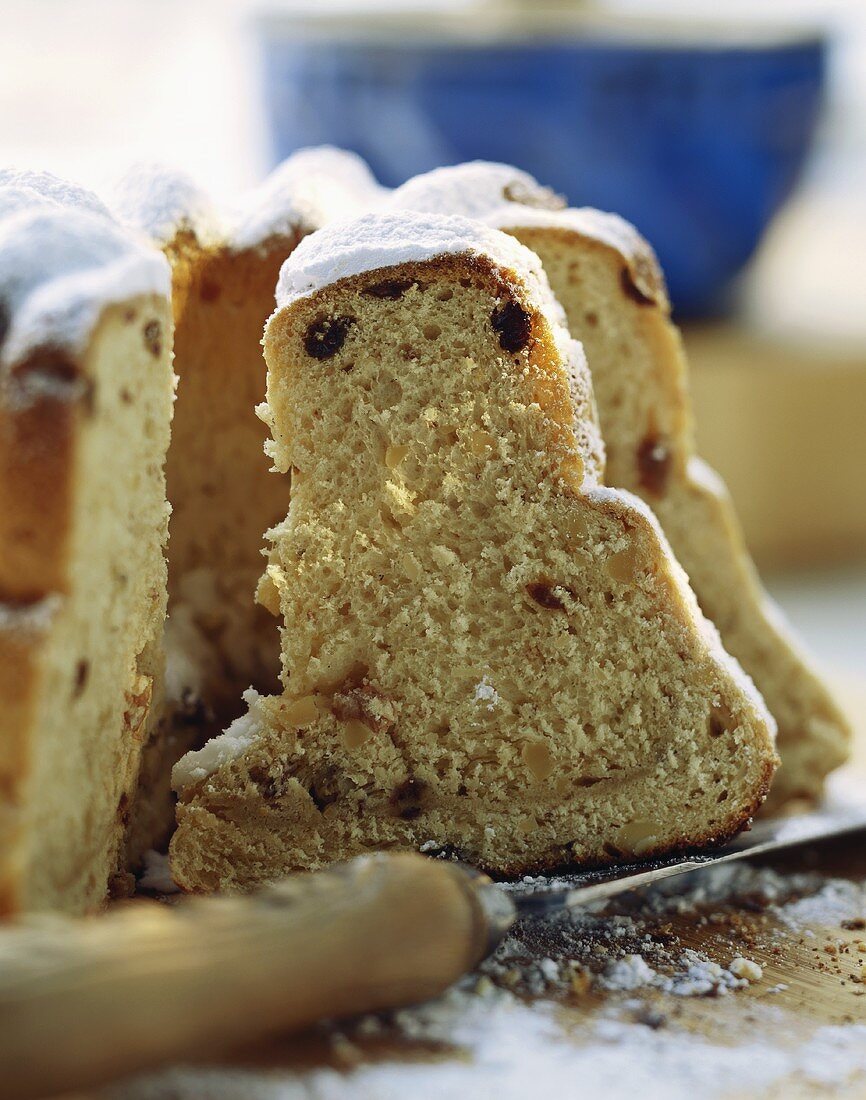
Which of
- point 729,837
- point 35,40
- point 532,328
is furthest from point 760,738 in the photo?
point 35,40

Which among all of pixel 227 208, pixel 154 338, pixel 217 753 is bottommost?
pixel 217 753

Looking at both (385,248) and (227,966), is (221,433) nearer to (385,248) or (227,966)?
(385,248)

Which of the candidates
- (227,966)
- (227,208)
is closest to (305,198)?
(227,208)

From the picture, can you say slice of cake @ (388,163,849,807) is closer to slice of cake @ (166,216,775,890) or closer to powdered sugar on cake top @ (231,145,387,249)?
powdered sugar on cake top @ (231,145,387,249)

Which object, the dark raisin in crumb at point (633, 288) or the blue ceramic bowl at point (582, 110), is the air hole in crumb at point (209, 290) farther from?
the blue ceramic bowl at point (582, 110)

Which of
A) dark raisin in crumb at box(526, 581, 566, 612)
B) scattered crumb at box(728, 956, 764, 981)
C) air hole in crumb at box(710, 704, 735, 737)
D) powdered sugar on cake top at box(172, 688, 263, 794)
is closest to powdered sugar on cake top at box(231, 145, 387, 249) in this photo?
dark raisin in crumb at box(526, 581, 566, 612)

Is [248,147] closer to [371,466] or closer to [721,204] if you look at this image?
[721,204]

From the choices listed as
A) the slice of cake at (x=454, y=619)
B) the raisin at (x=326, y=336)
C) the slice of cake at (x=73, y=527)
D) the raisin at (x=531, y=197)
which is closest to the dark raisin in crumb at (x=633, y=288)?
the raisin at (x=531, y=197)
